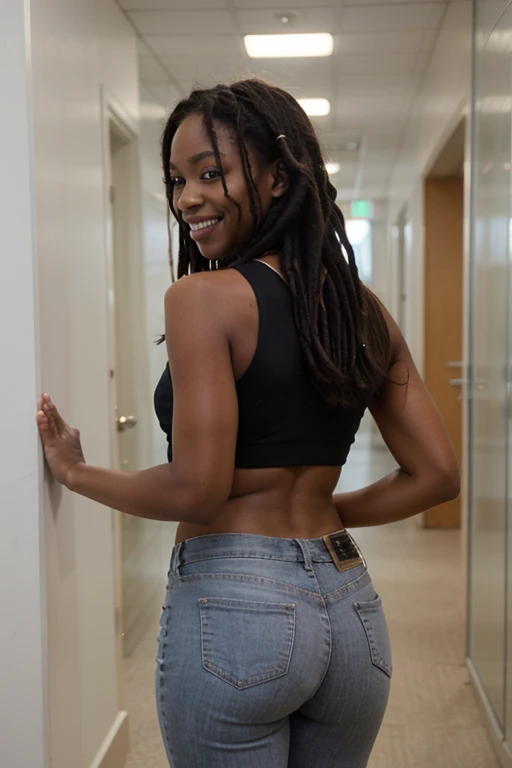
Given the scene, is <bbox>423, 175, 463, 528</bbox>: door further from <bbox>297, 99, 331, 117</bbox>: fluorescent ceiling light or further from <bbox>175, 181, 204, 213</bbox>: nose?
<bbox>175, 181, 204, 213</bbox>: nose

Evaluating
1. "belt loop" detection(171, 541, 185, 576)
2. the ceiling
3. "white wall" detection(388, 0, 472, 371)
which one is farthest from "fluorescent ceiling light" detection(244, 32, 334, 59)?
"belt loop" detection(171, 541, 185, 576)

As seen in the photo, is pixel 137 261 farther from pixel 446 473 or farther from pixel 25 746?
pixel 446 473

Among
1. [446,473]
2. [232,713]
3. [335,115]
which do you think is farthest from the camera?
[335,115]

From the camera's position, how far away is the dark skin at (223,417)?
0.97 m

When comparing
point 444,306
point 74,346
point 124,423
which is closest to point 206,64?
point 124,423

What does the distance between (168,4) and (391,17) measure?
919mm

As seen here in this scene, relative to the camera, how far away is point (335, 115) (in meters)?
5.36

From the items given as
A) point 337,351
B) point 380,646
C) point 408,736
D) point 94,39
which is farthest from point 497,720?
point 94,39

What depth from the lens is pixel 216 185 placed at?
3.54 ft

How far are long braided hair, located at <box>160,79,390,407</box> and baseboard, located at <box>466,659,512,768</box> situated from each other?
68.2 inches

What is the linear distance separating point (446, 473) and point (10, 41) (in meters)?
1.07

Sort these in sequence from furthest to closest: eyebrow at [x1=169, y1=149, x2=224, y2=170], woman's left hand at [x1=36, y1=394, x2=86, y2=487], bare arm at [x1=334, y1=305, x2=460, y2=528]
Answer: woman's left hand at [x1=36, y1=394, x2=86, y2=487], bare arm at [x1=334, y1=305, x2=460, y2=528], eyebrow at [x1=169, y1=149, x2=224, y2=170]

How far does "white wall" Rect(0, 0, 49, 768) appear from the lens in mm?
1578

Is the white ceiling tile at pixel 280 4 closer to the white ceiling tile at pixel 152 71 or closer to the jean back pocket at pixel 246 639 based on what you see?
the white ceiling tile at pixel 152 71
